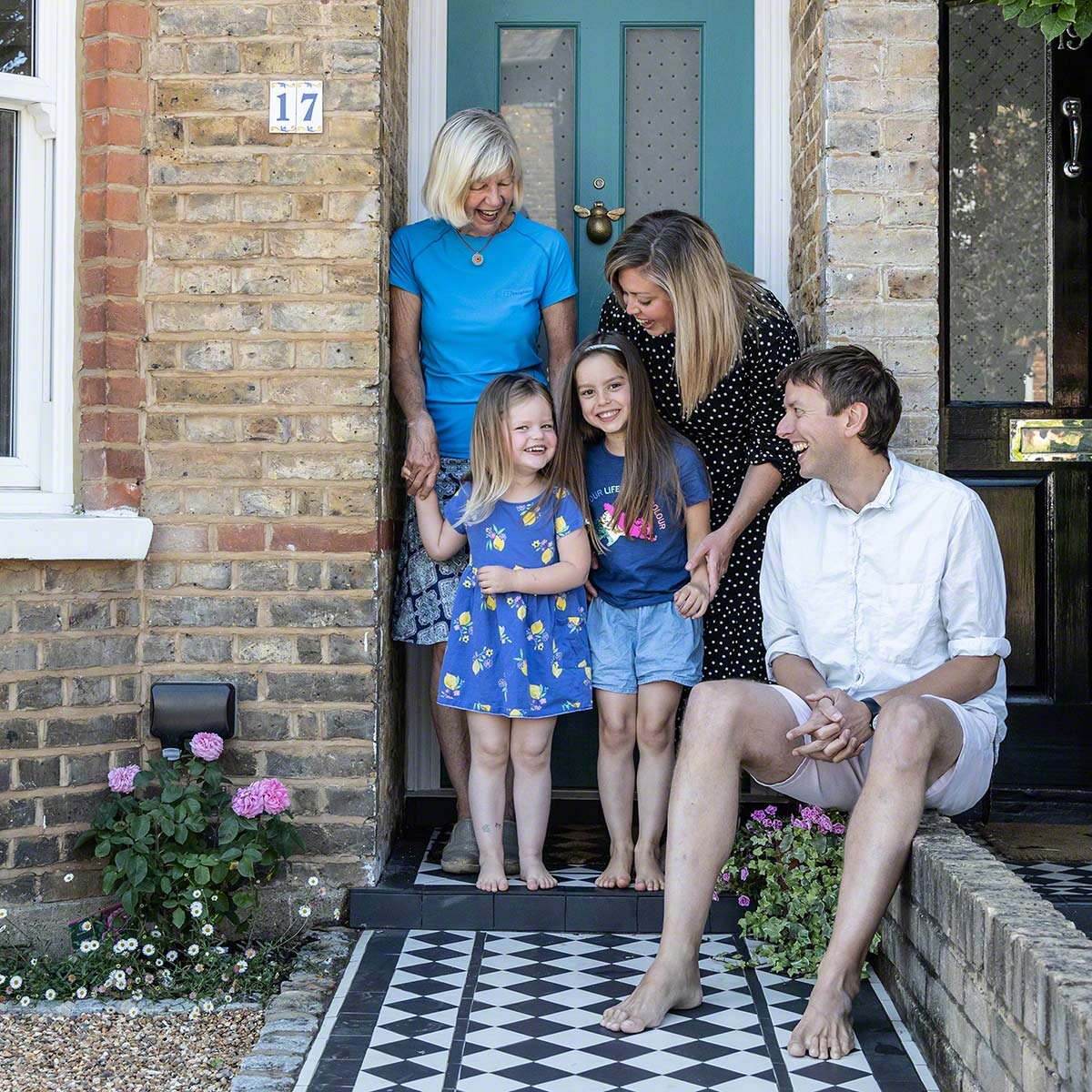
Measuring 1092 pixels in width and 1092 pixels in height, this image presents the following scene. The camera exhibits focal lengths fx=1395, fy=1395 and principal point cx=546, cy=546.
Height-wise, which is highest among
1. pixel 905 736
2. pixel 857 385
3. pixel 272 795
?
pixel 857 385

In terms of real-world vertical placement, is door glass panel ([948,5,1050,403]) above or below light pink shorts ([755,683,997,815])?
above

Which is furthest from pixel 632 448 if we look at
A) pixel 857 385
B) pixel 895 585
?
pixel 895 585

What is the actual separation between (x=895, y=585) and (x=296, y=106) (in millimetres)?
1967

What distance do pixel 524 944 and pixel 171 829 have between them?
908 millimetres

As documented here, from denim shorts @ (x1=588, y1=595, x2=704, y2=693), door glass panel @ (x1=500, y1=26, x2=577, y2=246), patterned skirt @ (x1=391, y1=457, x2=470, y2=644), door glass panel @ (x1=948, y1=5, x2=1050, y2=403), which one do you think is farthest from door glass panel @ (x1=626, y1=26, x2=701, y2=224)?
denim shorts @ (x1=588, y1=595, x2=704, y2=693)

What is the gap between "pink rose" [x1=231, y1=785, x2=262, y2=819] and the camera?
3.46m

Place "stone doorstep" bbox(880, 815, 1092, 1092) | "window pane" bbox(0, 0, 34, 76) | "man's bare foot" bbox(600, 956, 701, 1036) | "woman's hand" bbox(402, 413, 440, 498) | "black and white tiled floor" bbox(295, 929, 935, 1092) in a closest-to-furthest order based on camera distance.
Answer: "stone doorstep" bbox(880, 815, 1092, 1092), "black and white tiled floor" bbox(295, 929, 935, 1092), "man's bare foot" bbox(600, 956, 701, 1036), "window pane" bbox(0, 0, 34, 76), "woman's hand" bbox(402, 413, 440, 498)

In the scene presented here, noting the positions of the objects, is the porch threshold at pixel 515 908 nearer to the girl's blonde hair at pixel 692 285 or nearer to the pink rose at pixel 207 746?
the pink rose at pixel 207 746

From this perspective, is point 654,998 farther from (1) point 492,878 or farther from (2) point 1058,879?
(2) point 1058,879

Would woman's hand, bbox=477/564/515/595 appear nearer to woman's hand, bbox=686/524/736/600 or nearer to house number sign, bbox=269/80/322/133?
woman's hand, bbox=686/524/736/600

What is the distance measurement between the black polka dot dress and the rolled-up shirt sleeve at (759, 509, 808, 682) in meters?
0.34

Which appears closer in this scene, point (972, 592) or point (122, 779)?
point (972, 592)

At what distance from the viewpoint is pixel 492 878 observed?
361 centimetres

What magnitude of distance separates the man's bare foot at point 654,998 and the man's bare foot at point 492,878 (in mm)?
722
